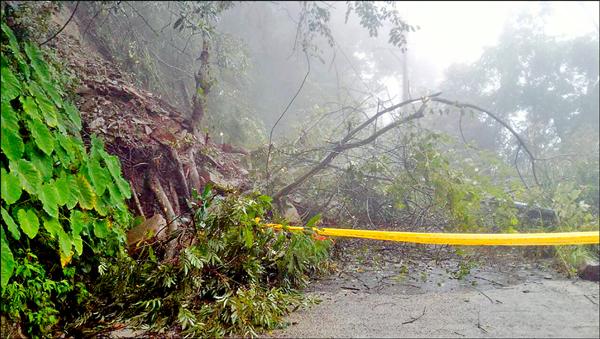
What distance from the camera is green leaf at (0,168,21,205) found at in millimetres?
1643

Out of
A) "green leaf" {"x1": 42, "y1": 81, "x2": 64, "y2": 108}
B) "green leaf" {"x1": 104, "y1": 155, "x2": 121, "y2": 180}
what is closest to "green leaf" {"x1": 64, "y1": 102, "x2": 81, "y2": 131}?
"green leaf" {"x1": 42, "y1": 81, "x2": 64, "y2": 108}

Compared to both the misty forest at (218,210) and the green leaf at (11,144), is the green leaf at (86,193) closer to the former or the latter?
the misty forest at (218,210)

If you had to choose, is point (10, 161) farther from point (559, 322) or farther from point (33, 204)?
point (559, 322)

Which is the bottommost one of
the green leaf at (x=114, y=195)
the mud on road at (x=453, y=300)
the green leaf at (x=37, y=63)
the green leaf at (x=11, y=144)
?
the mud on road at (x=453, y=300)

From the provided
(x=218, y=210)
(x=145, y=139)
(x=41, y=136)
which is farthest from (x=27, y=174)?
(x=145, y=139)

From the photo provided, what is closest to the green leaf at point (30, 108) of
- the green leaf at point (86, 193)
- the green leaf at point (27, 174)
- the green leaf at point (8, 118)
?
the green leaf at point (8, 118)

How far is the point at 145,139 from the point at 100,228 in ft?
6.55

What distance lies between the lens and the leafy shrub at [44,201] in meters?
1.74

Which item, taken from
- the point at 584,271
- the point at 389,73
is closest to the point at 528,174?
the point at 584,271

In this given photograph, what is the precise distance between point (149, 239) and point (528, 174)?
4967 mm

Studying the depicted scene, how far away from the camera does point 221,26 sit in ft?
37.3

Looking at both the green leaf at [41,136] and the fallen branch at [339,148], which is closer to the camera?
the green leaf at [41,136]

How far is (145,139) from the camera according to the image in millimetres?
4113

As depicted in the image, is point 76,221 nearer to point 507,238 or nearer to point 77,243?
point 77,243
